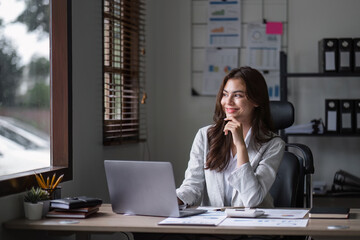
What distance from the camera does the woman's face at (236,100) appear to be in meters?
2.68

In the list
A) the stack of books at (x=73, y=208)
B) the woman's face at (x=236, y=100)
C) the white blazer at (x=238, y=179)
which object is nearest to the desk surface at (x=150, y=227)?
the stack of books at (x=73, y=208)

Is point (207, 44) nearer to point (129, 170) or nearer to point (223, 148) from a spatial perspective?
point (223, 148)

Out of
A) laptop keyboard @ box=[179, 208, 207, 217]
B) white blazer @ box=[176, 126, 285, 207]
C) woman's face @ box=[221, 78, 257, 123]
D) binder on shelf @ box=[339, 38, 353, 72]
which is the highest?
binder on shelf @ box=[339, 38, 353, 72]

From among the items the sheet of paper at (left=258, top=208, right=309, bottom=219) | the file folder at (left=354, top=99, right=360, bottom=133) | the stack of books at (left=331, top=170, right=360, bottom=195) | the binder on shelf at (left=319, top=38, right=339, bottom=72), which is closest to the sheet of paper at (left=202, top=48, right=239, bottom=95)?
the binder on shelf at (left=319, top=38, right=339, bottom=72)

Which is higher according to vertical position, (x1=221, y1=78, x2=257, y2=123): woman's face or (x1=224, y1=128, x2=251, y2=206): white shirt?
(x1=221, y1=78, x2=257, y2=123): woman's face

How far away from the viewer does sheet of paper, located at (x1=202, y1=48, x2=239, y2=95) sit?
15.6ft

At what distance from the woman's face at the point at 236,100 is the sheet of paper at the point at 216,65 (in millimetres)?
2065

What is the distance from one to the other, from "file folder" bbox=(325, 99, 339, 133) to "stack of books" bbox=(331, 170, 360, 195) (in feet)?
1.12

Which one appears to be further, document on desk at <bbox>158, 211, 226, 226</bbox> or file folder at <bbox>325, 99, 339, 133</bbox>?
file folder at <bbox>325, 99, 339, 133</bbox>

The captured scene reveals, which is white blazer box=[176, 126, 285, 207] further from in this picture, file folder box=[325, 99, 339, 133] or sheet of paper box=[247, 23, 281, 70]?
sheet of paper box=[247, 23, 281, 70]

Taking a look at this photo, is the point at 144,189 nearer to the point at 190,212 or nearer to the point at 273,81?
the point at 190,212

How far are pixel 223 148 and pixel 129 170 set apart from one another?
23.8 inches

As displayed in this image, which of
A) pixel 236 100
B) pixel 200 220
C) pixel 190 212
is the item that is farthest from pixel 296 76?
pixel 200 220

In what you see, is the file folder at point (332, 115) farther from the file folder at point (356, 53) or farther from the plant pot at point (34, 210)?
the plant pot at point (34, 210)
